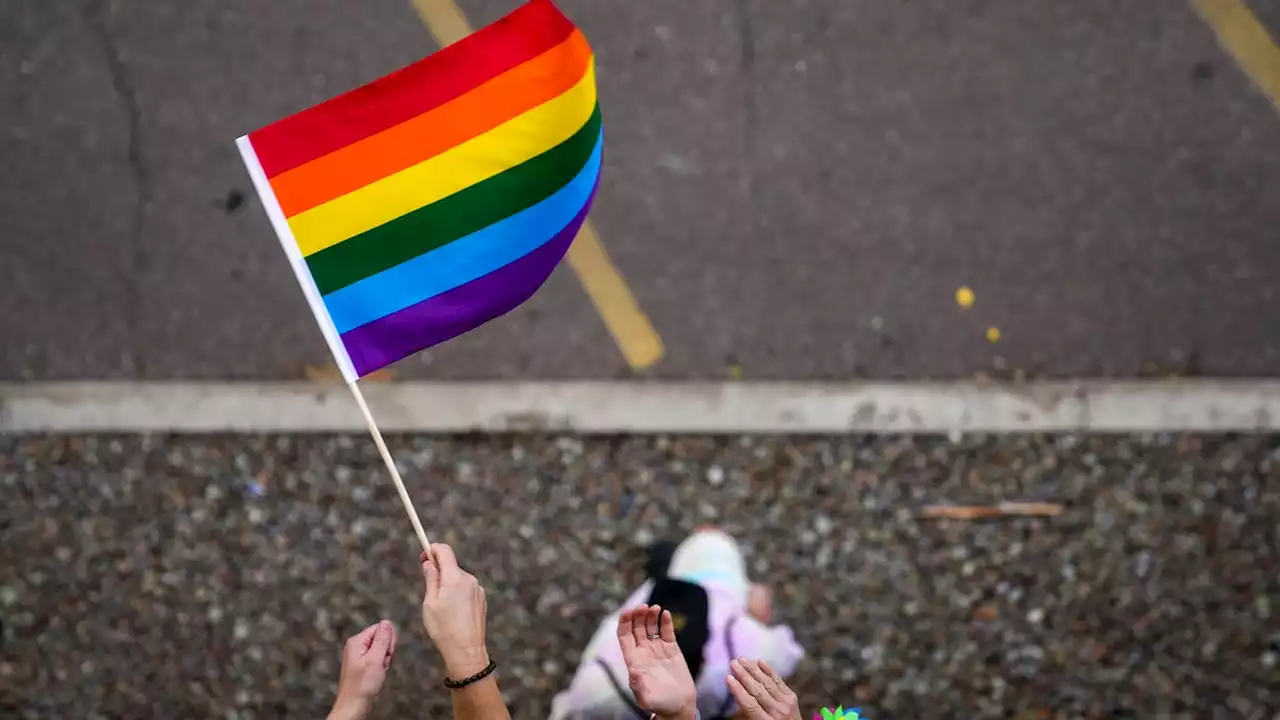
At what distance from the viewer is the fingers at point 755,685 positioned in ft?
7.55

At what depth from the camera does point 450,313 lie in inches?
92.7

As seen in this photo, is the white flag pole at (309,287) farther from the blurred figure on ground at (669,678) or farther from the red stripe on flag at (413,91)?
the blurred figure on ground at (669,678)

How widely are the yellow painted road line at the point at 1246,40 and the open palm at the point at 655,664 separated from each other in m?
3.37

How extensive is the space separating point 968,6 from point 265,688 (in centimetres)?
388

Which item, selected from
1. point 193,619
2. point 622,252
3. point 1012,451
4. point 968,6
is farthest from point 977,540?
point 193,619

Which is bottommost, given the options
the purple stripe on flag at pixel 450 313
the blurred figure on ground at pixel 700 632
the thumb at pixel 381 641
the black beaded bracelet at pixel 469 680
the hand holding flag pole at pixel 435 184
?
the blurred figure on ground at pixel 700 632

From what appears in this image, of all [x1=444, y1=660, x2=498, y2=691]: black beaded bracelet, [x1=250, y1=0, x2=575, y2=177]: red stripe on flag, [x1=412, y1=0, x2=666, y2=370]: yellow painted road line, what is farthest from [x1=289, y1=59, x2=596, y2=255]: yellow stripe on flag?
[x1=412, y1=0, x2=666, y2=370]: yellow painted road line

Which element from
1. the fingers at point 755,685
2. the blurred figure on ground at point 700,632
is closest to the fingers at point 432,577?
the blurred figure on ground at point 700,632

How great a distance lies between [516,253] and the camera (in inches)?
92.7

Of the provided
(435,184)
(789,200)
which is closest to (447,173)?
(435,184)

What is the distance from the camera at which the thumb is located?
7.63ft

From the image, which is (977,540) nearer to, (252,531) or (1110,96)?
(1110,96)

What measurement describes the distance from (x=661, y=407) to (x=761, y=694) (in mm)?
1634

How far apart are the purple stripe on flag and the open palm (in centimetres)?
81
